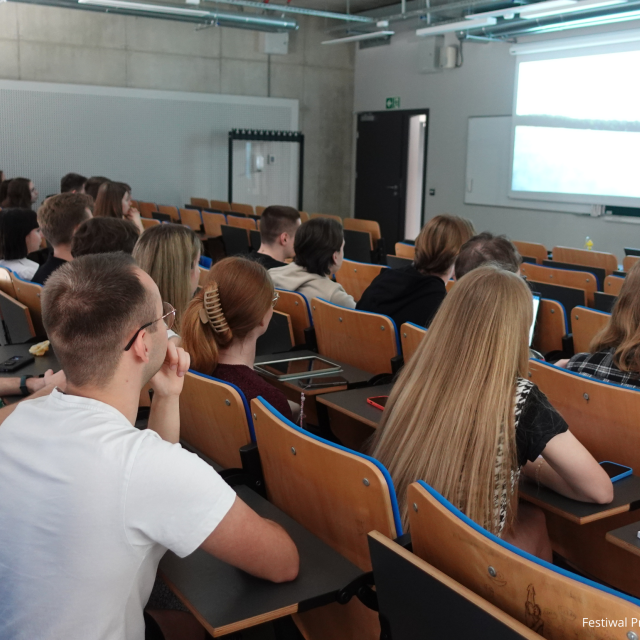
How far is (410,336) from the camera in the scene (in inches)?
119

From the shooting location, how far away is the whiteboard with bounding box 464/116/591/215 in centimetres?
1008

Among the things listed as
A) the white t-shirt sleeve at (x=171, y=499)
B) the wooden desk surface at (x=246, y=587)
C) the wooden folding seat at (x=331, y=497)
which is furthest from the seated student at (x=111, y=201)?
the white t-shirt sleeve at (x=171, y=499)

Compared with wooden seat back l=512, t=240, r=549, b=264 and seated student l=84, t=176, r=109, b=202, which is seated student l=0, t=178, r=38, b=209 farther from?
wooden seat back l=512, t=240, r=549, b=264

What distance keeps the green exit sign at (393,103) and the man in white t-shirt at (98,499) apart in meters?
11.1

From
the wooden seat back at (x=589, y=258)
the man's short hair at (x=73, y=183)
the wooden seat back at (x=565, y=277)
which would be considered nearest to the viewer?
the wooden seat back at (x=565, y=277)

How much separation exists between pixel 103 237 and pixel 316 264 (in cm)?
124

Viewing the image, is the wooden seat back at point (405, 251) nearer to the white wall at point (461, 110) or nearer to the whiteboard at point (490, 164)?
the white wall at point (461, 110)

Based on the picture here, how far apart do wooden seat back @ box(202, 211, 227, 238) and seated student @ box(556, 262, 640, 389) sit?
6467mm

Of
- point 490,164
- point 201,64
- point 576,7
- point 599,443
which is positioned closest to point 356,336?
point 599,443

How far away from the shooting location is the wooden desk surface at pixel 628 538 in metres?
1.53

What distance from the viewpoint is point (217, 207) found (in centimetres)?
1091

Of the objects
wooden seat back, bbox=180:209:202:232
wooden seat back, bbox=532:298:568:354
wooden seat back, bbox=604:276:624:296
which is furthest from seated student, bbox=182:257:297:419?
wooden seat back, bbox=180:209:202:232

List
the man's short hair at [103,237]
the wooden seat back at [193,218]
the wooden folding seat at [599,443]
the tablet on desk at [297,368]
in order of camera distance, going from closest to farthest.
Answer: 1. the wooden folding seat at [599,443]
2. the tablet on desk at [297,368]
3. the man's short hair at [103,237]
4. the wooden seat back at [193,218]

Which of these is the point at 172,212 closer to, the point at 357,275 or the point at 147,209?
the point at 147,209
